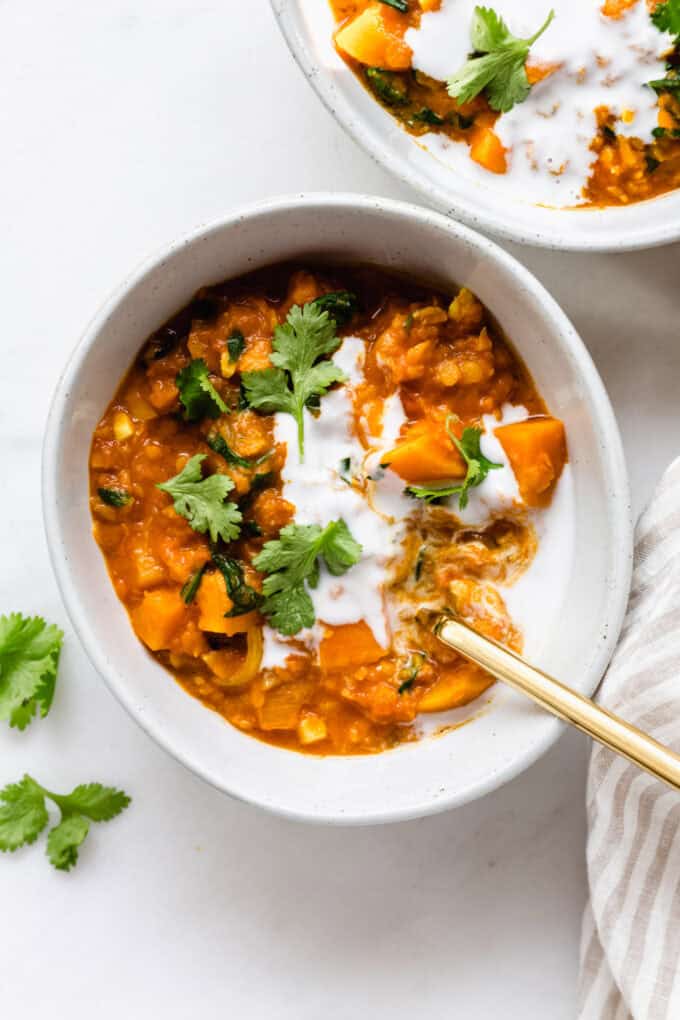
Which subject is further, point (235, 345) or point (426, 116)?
point (426, 116)

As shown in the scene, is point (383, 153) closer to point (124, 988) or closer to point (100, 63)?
point (100, 63)

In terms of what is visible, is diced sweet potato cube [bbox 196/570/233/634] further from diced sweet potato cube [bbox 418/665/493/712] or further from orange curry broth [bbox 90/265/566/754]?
diced sweet potato cube [bbox 418/665/493/712]

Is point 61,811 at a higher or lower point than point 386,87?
lower

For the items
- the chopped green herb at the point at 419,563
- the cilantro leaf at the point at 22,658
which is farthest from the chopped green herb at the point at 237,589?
the cilantro leaf at the point at 22,658

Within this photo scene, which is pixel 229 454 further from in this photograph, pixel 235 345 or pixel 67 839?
pixel 67 839

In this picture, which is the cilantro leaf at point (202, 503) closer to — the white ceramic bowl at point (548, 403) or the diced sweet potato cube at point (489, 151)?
the white ceramic bowl at point (548, 403)

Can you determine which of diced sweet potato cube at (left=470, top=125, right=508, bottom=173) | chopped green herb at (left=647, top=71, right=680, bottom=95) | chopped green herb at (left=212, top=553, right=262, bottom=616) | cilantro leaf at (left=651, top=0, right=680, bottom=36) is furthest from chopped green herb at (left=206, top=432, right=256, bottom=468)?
cilantro leaf at (left=651, top=0, right=680, bottom=36)

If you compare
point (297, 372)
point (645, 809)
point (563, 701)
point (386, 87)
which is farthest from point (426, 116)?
point (645, 809)
